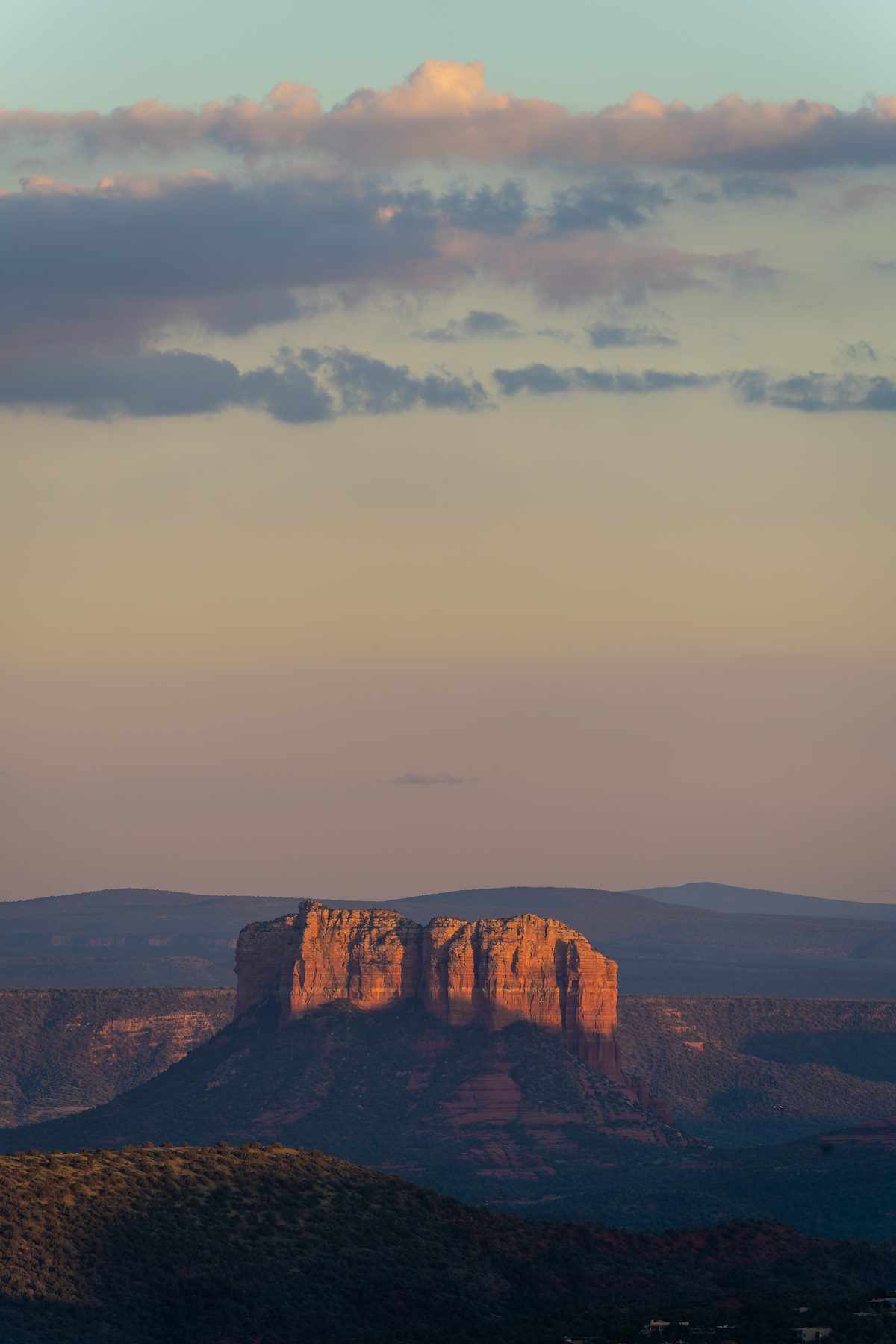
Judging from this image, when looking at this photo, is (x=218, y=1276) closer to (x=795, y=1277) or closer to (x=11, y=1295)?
(x=11, y=1295)

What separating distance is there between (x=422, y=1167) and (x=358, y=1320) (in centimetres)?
8410

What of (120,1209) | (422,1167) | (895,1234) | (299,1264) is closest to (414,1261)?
(299,1264)

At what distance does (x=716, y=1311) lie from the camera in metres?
104

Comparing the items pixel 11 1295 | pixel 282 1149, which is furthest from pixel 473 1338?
pixel 282 1149

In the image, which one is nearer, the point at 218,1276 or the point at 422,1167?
the point at 218,1276

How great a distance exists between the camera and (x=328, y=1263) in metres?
116

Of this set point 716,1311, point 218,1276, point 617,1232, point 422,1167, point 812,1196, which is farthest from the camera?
point 422,1167

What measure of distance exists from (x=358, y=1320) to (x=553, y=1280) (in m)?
11.4

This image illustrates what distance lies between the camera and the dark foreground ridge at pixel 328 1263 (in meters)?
107

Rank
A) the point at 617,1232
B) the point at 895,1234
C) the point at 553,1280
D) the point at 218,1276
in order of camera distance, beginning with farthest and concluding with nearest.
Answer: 1. the point at 895,1234
2. the point at 617,1232
3. the point at 553,1280
4. the point at 218,1276

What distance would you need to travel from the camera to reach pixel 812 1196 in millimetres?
173250

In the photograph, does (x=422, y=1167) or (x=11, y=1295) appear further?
(x=422, y=1167)

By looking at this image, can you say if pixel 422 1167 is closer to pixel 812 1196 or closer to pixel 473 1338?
pixel 812 1196

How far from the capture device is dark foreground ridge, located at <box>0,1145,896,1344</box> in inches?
4222
